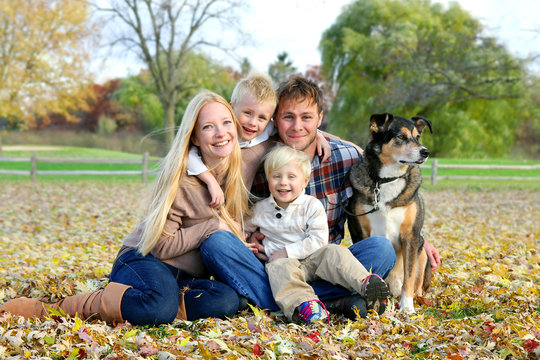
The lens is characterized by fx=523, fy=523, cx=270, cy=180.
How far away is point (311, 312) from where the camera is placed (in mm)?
3355

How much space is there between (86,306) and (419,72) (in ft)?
54.5

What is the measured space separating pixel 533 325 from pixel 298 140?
206 cm

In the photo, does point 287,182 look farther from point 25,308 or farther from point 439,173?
point 439,173

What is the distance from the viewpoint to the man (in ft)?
11.7

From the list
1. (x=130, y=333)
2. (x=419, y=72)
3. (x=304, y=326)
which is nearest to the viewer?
(x=130, y=333)

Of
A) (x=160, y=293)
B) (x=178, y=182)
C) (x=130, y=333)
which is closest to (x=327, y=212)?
(x=178, y=182)

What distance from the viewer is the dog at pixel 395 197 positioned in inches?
159

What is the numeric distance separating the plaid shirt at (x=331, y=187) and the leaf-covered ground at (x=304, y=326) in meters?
0.89

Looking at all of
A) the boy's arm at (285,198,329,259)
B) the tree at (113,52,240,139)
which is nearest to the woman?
the boy's arm at (285,198,329,259)

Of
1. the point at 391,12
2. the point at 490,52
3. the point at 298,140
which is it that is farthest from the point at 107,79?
the point at 298,140

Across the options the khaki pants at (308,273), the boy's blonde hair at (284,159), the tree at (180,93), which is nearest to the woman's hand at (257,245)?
the khaki pants at (308,273)

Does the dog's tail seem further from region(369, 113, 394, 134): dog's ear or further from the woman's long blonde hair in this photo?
the woman's long blonde hair

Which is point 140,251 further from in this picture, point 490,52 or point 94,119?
point 94,119

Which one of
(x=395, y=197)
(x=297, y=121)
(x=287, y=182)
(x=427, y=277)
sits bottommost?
(x=427, y=277)
